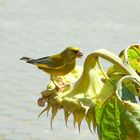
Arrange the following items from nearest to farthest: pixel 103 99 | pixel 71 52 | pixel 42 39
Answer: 1. pixel 103 99
2. pixel 71 52
3. pixel 42 39

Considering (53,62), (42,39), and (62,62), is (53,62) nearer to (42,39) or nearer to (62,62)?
(62,62)

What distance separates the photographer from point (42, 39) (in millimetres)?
5176

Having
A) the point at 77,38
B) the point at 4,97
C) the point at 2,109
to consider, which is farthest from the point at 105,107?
the point at 77,38

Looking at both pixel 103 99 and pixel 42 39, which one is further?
pixel 42 39

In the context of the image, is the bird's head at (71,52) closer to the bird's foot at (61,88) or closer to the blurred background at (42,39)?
the bird's foot at (61,88)

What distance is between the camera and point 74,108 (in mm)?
598

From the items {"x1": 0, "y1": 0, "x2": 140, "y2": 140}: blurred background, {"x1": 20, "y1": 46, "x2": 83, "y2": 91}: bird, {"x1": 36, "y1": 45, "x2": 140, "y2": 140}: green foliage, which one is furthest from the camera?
{"x1": 0, "y1": 0, "x2": 140, "y2": 140}: blurred background

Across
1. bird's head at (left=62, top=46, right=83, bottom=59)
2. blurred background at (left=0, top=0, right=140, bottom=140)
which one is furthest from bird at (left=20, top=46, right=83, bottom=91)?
blurred background at (left=0, top=0, right=140, bottom=140)

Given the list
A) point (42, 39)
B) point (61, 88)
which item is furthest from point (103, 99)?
point (42, 39)

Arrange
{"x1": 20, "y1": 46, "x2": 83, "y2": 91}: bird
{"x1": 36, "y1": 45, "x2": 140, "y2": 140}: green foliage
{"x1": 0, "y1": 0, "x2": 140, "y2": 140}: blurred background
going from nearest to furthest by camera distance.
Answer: {"x1": 36, "y1": 45, "x2": 140, "y2": 140}: green foliage < {"x1": 20, "y1": 46, "x2": 83, "y2": 91}: bird < {"x1": 0, "y1": 0, "x2": 140, "y2": 140}: blurred background

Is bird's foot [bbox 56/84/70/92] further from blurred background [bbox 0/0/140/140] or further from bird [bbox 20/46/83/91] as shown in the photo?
blurred background [bbox 0/0/140/140]

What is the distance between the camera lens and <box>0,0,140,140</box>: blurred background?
11.0 feet

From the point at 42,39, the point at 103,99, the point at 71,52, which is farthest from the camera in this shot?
the point at 42,39

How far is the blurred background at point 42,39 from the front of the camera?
11.0ft
